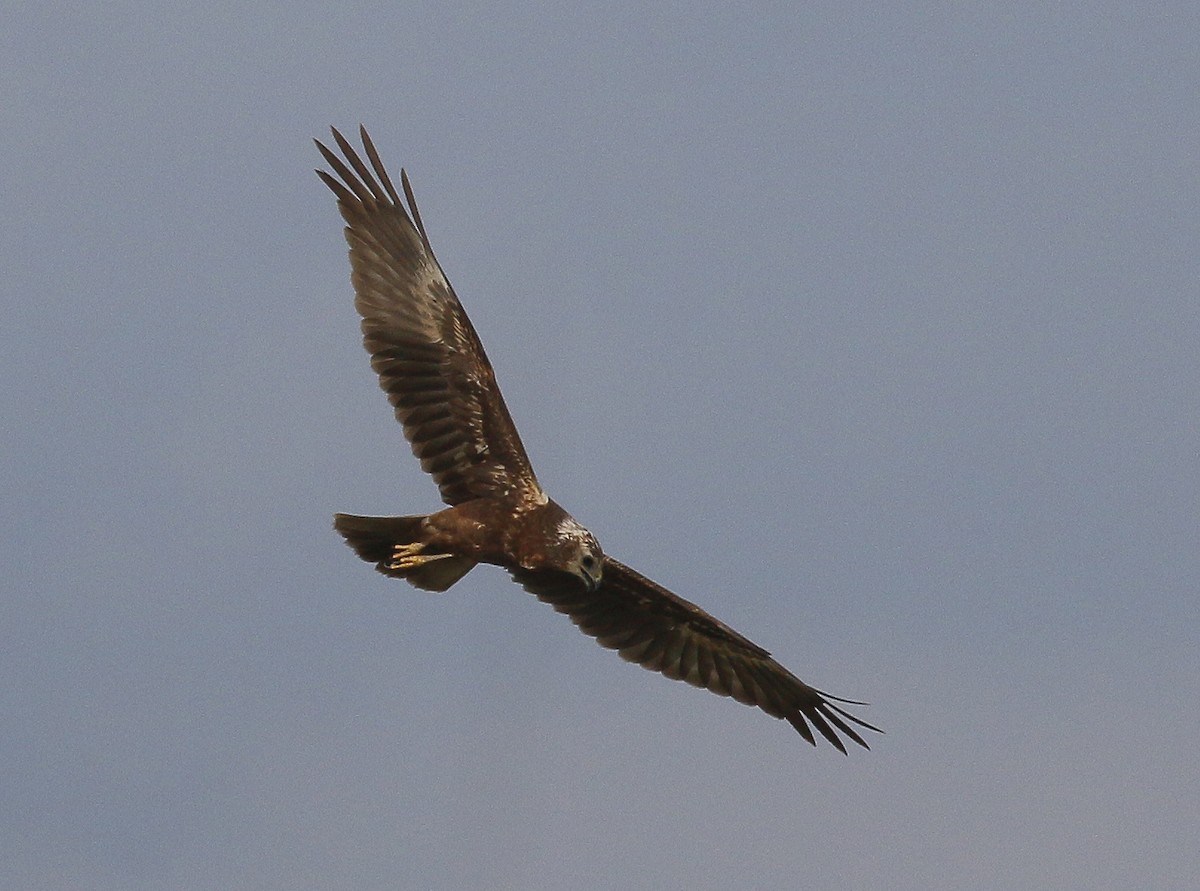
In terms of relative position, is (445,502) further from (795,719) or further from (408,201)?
(795,719)

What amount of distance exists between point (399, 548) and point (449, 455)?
87 centimetres

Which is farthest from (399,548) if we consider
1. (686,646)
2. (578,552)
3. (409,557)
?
(686,646)

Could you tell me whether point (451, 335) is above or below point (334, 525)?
above

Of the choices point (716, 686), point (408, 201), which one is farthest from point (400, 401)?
point (716, 686)

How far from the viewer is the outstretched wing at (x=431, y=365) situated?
14.0 metres

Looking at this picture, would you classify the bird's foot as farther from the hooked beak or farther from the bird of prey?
the hooked beak

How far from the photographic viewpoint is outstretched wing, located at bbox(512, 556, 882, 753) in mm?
15117

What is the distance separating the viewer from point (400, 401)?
14.1 meters

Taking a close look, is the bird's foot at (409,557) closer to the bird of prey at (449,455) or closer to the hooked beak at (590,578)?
the bird of prey at (449,455)

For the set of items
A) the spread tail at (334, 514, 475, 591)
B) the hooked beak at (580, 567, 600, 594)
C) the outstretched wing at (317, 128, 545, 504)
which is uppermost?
the outstretched wing at (317, 128, 545, 504)

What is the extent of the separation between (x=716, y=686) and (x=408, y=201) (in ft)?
15.6

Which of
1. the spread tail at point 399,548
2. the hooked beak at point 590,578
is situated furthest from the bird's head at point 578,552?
the spread tail at point 399,548

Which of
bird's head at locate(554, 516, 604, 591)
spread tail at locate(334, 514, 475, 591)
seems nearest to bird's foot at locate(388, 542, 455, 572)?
spread tail at locate(334, 514, 475, 591)

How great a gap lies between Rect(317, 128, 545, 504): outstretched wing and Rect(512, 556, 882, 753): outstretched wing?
1.28 m
